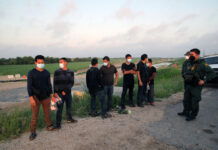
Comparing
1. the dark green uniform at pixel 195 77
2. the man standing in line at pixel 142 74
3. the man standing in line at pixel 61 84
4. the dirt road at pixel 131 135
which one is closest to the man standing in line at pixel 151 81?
the man standing in line at pixel 142 74

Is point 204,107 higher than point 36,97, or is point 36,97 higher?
point 36,97

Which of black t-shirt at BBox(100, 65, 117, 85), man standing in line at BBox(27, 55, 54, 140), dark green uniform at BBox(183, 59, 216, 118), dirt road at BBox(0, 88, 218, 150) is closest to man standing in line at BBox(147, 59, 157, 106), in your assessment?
dirt road at BBox(0, 88, 218, 150)

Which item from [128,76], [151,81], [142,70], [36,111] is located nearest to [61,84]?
[36,111]

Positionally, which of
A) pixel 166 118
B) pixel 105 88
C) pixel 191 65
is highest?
pixel 191 65

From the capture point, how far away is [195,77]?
3857 mm

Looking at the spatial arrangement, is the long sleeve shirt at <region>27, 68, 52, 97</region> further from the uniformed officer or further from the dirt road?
the uniformed officer

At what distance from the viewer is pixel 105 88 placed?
4.79 m

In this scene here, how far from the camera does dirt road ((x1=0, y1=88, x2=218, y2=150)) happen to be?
2832mm

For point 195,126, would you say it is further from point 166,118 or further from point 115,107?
point 115,107

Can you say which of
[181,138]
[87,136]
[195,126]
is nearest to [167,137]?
[181,138]

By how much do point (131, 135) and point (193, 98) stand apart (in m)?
2.18

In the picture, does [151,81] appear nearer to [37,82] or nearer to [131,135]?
[131,135]

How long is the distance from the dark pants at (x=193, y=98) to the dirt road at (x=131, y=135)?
312 mm

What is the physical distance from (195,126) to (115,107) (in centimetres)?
269
